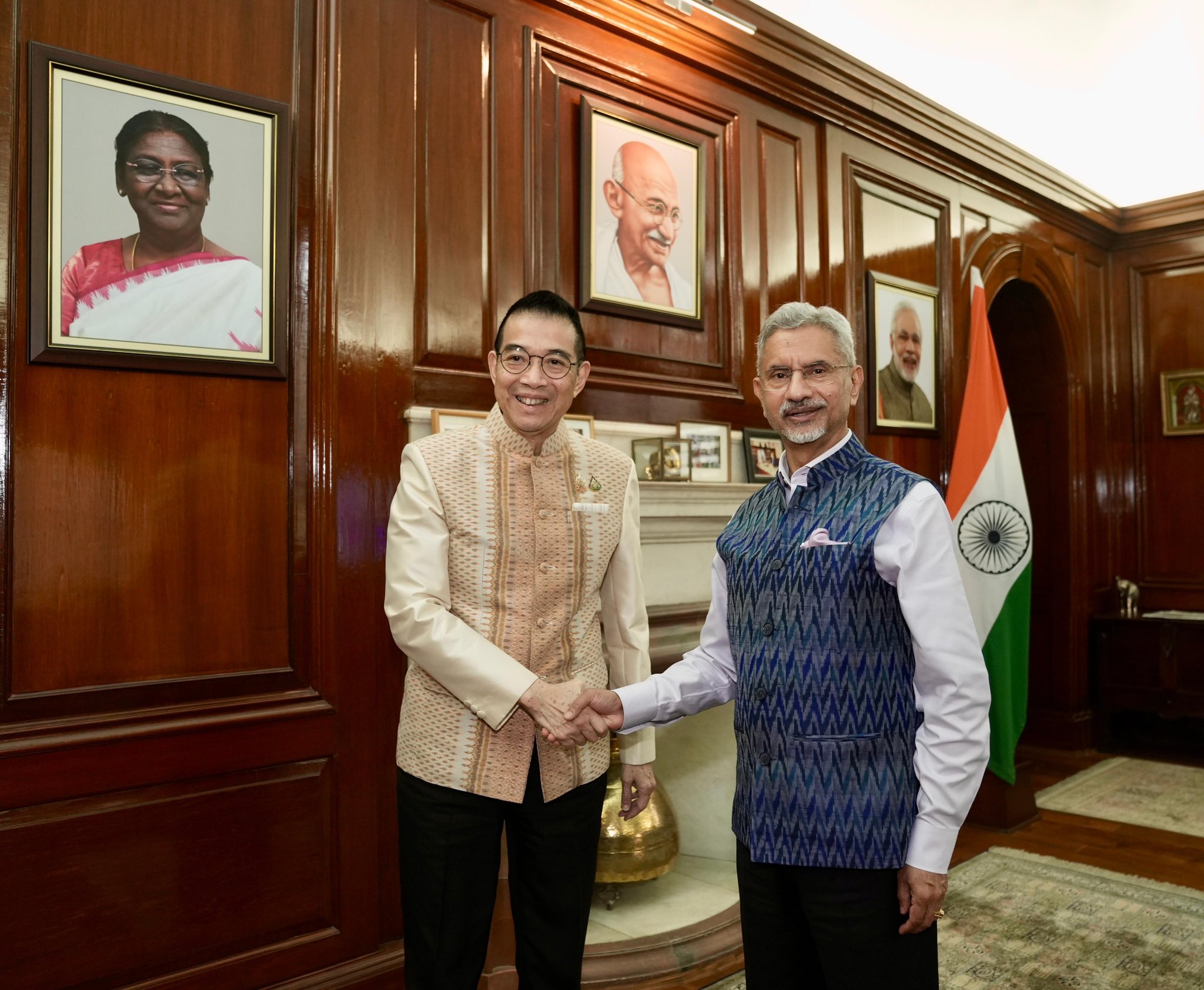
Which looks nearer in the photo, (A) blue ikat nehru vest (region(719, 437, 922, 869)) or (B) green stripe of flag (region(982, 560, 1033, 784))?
(A) blue ikat nehru vest (region(719, 437, 922, 869))

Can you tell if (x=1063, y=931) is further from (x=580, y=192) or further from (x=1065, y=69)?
(x=1065, y=69)

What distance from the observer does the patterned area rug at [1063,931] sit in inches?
109

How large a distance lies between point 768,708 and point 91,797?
63.5 inches

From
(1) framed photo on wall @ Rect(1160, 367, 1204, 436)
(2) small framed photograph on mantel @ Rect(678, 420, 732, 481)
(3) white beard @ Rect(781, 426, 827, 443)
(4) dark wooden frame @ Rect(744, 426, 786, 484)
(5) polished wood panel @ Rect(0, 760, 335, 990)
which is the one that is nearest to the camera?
(3) white beard @ Rect(781, 426, 827, 443)

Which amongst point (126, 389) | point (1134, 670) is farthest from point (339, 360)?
point (1134, 670)


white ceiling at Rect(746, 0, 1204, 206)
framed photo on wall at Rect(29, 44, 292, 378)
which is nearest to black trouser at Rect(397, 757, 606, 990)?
framed photo on wall at Rect(29, 44, 292, 378)

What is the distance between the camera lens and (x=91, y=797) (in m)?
2.14

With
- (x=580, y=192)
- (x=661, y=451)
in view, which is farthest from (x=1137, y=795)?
(x=580, y=192)

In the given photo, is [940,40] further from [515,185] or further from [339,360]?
[339,360]

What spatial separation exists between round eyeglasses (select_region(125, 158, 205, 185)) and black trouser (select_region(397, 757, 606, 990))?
5.01 ft

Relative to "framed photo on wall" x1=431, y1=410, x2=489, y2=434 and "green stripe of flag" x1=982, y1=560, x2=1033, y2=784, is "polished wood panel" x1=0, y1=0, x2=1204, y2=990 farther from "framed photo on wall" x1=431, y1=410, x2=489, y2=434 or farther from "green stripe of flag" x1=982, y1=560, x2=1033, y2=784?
"green stripe of flag" x1=982, y1=560, x2=1033, y2=784

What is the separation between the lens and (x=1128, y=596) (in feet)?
19.2

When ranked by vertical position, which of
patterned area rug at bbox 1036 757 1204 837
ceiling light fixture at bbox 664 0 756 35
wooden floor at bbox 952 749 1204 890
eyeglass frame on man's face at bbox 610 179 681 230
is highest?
ceiling light fixture at bbox 664 0 756 35

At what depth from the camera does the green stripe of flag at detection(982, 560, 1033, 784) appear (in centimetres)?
403
